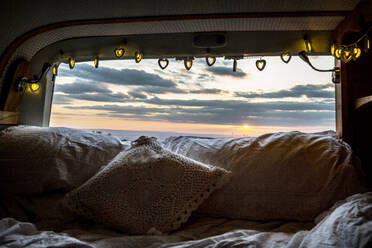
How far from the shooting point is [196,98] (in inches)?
72.5

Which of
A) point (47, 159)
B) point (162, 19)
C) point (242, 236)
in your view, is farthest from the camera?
point (162, 19)

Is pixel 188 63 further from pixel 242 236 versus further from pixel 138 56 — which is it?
pixel 242 236

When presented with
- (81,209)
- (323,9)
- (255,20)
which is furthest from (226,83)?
(81,209)

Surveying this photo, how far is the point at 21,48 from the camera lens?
1627mm

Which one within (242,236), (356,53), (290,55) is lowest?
(242,236)

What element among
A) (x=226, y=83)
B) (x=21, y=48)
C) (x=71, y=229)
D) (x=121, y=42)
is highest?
(x=121, y=42)

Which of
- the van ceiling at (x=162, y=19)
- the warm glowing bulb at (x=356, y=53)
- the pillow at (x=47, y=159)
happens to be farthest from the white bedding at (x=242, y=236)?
the van ceiling at (x=162, y=19)

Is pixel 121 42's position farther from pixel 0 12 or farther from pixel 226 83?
pixel 226 83

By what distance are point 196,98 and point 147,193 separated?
1.12 metres

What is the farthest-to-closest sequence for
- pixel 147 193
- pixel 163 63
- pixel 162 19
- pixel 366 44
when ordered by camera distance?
pixel 163 63 → pixel 162 19 → pixel 366 44 → pixel 147 193


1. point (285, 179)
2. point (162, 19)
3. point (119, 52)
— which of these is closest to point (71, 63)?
point (119, 52)

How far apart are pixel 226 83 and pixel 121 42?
90cm

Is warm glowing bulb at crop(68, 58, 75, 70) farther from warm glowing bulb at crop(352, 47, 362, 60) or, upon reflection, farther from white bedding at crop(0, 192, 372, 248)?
warm glowing bulb at crop(352, 47, 362, 60)

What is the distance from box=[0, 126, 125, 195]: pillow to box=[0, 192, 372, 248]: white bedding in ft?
0.89
